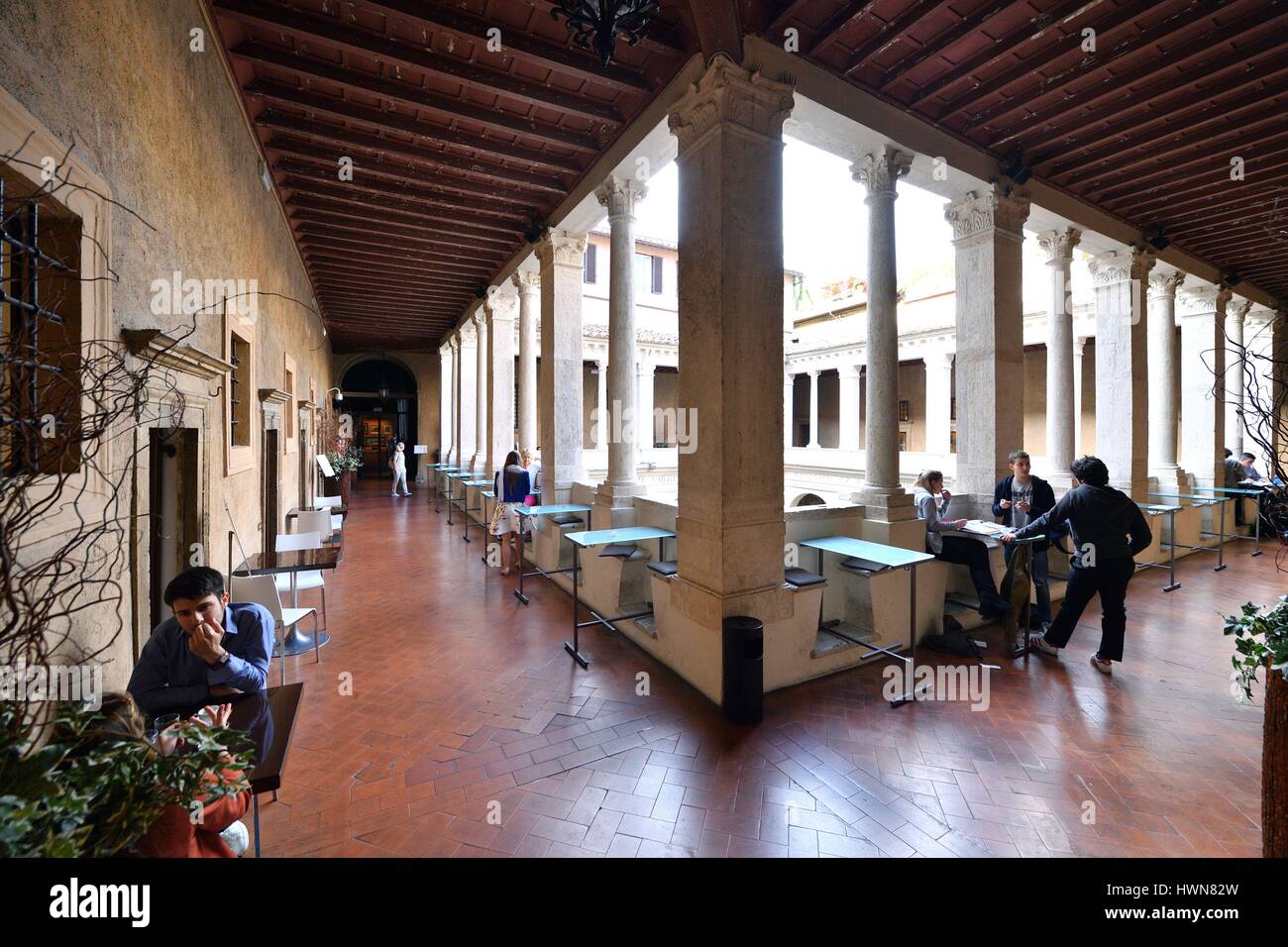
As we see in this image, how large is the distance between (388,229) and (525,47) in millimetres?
5225

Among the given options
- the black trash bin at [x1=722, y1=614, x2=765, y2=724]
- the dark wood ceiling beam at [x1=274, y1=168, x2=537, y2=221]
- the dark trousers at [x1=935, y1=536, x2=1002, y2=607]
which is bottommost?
the black trash bin at [x1=722, y1=614, x2=765, y2=724]

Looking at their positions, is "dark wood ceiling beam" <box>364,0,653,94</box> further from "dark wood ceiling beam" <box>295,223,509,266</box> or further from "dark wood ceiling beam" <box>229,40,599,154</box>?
"dark wood ceiling beam" <box>295,223,509,266</box>

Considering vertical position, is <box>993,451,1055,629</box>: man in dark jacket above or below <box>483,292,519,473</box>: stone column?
below

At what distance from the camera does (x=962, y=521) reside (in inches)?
221

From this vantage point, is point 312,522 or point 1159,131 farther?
point 312,522

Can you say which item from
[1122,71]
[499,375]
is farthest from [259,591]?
[1122,71]

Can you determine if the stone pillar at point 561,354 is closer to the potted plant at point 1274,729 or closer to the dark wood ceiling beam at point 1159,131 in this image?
the dark wood ceiling beam at point 1159,131

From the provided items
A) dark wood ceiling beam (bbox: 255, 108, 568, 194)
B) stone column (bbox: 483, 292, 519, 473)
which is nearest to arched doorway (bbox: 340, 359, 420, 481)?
stone column (bbox: 483, 292, 519, 473)

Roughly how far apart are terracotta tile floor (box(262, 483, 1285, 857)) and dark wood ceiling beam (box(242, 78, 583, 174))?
540 centimetres

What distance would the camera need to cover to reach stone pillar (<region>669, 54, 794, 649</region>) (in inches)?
169

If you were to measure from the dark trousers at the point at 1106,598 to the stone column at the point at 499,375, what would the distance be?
924 centimetres

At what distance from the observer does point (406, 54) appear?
16.1 ft

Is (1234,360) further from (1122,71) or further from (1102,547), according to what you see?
(1102,547)
